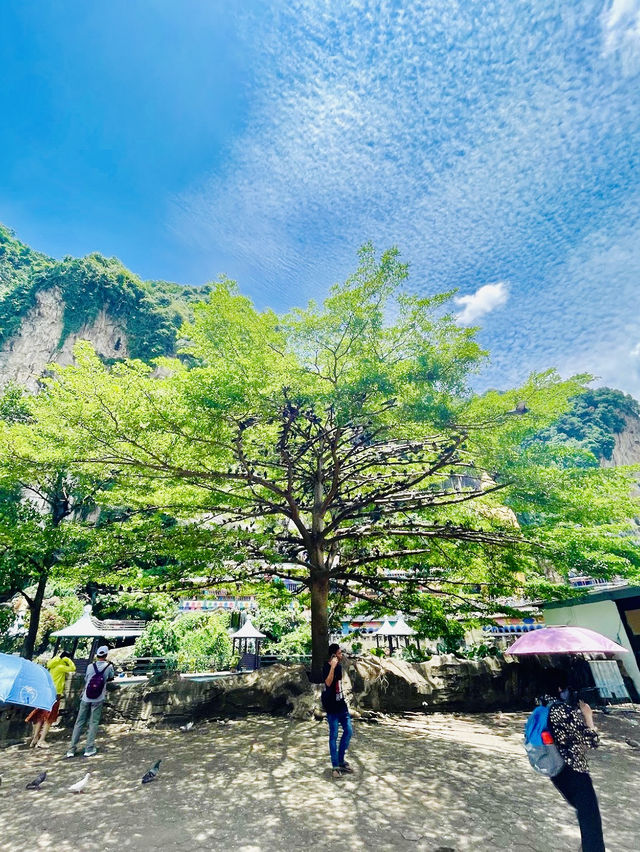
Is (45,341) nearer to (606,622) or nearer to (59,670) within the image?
(59,670)

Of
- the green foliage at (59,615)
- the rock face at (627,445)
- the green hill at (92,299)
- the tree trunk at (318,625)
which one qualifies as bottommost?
the tree trunk at (318,625)

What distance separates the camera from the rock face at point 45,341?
4350 centimetres

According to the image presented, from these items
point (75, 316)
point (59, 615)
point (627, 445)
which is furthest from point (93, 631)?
point (627, 445)

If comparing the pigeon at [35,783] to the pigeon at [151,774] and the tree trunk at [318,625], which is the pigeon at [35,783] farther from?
the tree trunk at [318,625]

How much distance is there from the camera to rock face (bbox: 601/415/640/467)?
218 feet

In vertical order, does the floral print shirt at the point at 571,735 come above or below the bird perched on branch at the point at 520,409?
below

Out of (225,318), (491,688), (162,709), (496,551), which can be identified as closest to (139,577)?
(162,709)

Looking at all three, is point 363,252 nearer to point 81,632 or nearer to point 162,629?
point 162,629

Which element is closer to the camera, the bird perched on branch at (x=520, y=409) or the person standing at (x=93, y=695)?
the person standing at (x=93, y=695)

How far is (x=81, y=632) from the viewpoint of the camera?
1529 centimetres

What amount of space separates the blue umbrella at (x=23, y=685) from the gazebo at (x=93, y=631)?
42.5 ft

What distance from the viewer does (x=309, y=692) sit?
30.1 ft

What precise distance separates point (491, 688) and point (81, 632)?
1424 centimetres

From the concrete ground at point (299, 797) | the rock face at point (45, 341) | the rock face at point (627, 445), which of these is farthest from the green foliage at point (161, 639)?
the rock face at point (627, 445)
